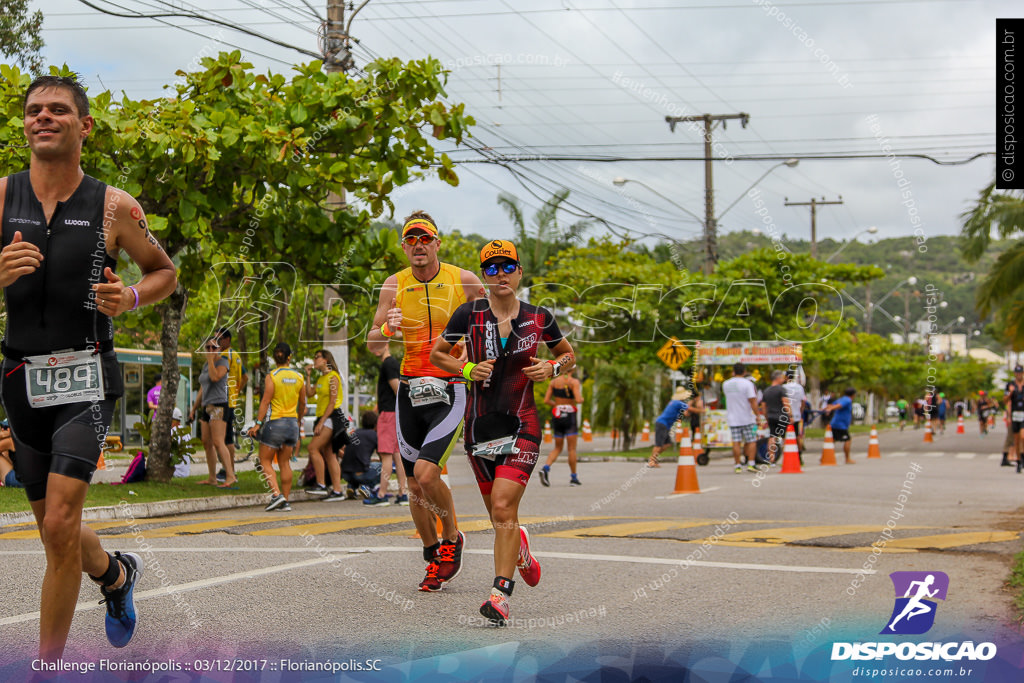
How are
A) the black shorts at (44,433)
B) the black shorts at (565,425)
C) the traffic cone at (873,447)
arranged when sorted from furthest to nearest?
the traffic cone at (873,447) → the black shorts at (565,425) → the black shorts at (44,433)

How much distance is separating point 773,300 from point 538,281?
27.7ft

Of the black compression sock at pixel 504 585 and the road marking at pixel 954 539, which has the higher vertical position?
the black compression sock at pixel 504 585

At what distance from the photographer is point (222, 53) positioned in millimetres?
12828

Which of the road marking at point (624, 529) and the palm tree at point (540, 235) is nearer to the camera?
the road marking at point (624, 529)

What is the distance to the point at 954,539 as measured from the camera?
10117 millimetres

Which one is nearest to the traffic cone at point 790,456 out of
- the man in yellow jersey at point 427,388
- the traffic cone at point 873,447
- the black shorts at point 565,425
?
the black shorts at point 565,425

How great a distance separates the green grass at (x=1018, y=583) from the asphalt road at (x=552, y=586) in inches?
3.5

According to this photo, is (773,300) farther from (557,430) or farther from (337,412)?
(337,412)

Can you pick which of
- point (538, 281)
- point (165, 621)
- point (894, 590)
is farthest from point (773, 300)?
point (165, 621)

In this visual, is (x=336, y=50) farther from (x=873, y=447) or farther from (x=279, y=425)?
(x=873, y=447)

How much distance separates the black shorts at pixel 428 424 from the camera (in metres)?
6.83
